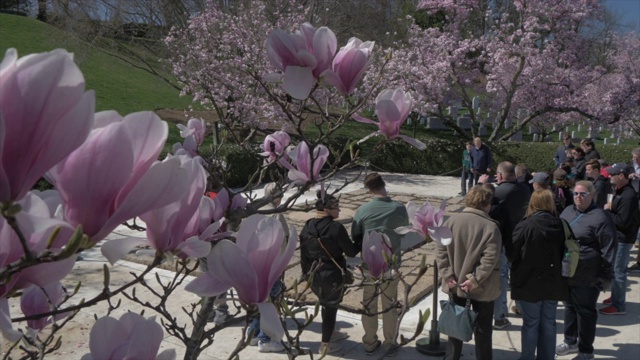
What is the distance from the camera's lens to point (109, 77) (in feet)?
94.2

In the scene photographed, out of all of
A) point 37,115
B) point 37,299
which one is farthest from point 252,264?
point 37,299

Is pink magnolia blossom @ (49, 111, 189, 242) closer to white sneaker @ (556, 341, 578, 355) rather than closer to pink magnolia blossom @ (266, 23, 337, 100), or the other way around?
pink magnolia blossom @ (266, 23, 337, 100)

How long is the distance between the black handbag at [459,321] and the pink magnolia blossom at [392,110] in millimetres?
3307

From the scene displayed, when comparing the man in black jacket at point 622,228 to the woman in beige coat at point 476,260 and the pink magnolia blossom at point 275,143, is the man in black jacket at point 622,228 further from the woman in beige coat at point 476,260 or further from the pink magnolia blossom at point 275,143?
the pink magnolia blossom at point 275,143

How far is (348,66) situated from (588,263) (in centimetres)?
427

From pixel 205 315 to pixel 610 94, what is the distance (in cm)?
1961

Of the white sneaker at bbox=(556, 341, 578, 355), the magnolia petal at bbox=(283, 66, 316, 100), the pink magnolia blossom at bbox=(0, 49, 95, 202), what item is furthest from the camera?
the white sneaker at bbox=(556, 341, 578, 355)

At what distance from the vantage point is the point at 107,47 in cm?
1902

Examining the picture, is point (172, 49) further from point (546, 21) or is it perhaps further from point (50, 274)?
point (50, 274)

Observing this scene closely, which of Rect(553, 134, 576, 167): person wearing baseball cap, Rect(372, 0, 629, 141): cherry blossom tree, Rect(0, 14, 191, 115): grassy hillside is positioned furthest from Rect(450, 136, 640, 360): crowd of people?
Rect(0, 14, 191, 115): grassy hillside

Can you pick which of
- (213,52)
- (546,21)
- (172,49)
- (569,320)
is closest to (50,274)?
(569,320)

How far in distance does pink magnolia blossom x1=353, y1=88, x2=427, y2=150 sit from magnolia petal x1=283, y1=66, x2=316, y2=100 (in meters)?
0.30

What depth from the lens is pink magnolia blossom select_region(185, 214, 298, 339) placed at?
887mm

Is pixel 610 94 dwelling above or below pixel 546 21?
below
